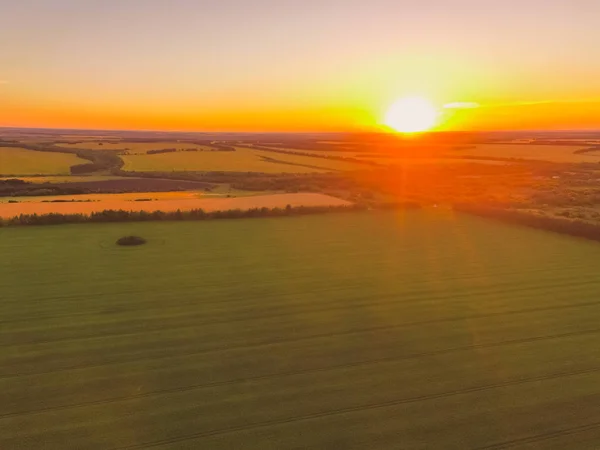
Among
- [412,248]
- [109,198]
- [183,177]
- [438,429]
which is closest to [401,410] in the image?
[438,429]

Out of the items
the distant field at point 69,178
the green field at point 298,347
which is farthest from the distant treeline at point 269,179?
the green field at point 298,347

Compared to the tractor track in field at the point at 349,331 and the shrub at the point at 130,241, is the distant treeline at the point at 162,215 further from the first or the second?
the tractor track in field at the point at 349,331

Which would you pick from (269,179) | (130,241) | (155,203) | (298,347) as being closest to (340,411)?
(298,347)

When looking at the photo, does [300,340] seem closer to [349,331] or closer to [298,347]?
[298,347]

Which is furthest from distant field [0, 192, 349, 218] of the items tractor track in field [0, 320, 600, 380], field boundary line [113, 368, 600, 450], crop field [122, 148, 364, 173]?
field boundary line [113, 368, 600, 450]

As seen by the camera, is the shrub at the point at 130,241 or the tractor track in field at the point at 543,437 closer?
the tractor track in field at the point at 543,437

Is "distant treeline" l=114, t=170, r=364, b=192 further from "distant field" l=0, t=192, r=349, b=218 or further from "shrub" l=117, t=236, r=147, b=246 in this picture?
"shrub" l=117, t=236, r=147, b=246
